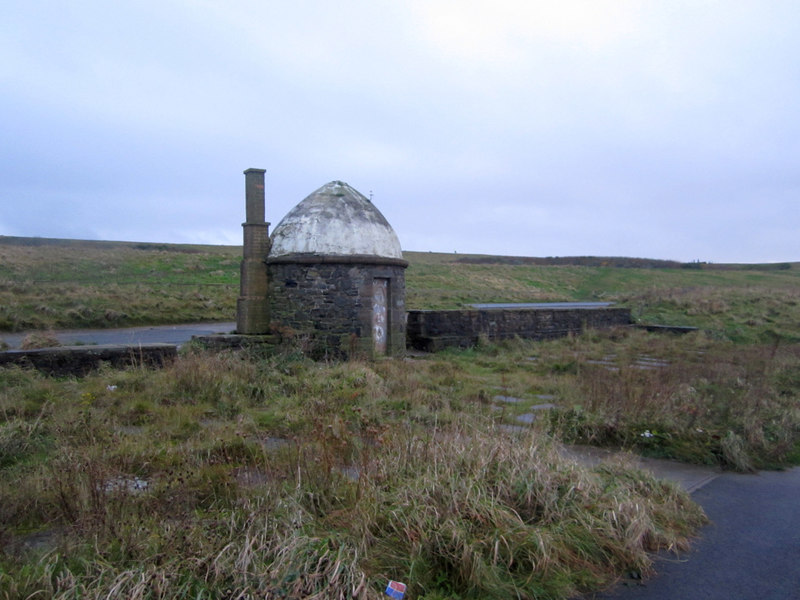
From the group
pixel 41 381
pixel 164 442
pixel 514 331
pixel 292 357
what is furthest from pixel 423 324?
pixel 164 442

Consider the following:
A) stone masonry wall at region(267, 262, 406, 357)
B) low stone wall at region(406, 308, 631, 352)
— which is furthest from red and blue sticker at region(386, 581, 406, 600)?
low stone wall at region(406, 308, 631, 352)

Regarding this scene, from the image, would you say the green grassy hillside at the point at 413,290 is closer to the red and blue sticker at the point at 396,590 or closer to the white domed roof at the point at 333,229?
the white domed roof at the point at 333,229

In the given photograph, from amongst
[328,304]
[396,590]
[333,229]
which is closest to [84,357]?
[328,304]

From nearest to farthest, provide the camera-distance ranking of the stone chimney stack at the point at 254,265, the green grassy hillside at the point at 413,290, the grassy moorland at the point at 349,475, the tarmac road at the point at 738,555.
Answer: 1. the grassy moorland at the point at 349,475
2. the tarmac road at the point at 738,555
3. the stone chimney stack at the point at 254,265
4. the green grassy hillside at the point at 413,290

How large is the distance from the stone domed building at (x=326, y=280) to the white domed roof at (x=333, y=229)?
0.02 m

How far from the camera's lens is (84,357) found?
10531 millimetres

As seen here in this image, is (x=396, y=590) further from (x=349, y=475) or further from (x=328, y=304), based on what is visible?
(x=328, y=304)

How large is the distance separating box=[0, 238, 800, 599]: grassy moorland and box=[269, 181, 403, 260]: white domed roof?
337 centimetres

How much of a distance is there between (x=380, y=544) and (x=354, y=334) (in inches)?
393

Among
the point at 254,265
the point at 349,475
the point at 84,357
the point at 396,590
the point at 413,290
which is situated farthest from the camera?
the point at 413,290

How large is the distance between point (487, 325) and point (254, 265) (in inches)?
294

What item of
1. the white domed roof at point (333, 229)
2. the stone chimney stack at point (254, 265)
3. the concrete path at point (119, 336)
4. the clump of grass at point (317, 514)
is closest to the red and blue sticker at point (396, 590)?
the clump of grass at point (317, 514)

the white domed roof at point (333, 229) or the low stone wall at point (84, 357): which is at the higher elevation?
the white domed roof at point (333, 229)

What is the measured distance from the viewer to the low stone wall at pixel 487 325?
17438mm
